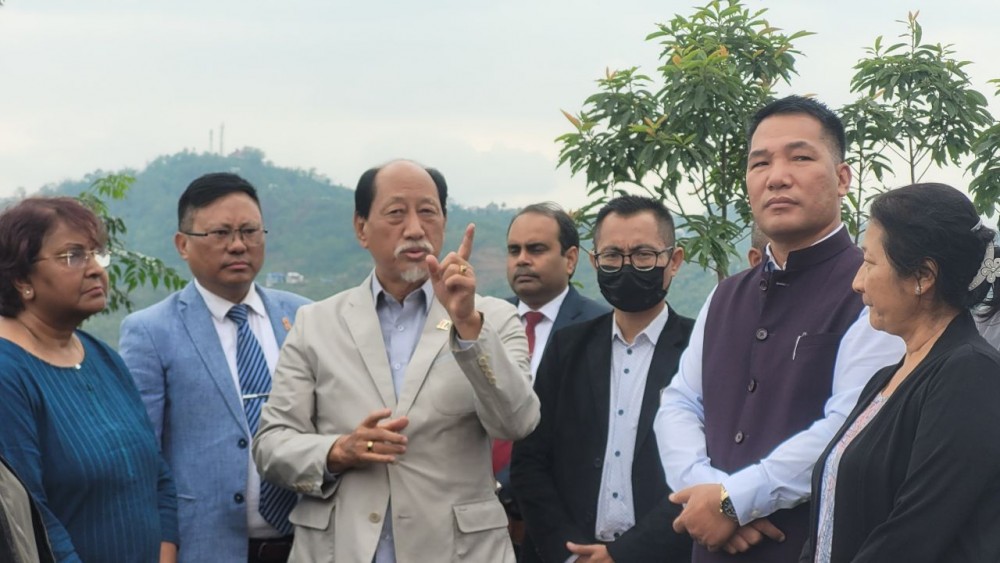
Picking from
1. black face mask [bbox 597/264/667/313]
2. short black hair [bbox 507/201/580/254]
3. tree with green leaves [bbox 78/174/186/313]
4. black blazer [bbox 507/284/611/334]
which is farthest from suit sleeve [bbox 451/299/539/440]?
tree with green leaves [bbox 78/174/186/313]

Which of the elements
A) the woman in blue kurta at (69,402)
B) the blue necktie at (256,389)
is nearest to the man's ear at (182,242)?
the blue necktie at (256,389)

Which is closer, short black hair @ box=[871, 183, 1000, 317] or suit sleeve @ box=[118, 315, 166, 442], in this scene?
short black hair @ box=[871, 183, 1000, 317]

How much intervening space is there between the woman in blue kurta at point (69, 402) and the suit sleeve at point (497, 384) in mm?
1231

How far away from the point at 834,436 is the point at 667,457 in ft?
2.51

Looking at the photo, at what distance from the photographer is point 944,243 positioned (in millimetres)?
3277

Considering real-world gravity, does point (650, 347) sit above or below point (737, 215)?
below

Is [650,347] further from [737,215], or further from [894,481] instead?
[737,215]

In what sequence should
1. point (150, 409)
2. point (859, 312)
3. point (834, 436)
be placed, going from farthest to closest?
point (150, 409) → point (859, 312) → point (834, 436)

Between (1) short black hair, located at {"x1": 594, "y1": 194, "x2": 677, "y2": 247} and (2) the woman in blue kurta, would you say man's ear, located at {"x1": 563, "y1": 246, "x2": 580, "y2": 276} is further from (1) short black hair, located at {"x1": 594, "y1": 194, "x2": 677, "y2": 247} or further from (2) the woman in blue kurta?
(2) the woman in blue kurta

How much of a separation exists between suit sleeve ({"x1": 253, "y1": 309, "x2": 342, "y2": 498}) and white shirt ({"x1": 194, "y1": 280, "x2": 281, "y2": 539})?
40cm

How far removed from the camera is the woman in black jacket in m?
3.04

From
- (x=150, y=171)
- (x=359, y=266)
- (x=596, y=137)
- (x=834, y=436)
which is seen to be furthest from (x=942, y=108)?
(x=150, y=171)

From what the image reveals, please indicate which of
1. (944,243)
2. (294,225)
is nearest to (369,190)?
(944,243)

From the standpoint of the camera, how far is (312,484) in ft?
13.9
